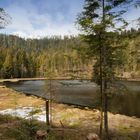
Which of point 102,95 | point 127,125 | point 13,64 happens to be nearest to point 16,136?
point 102,95

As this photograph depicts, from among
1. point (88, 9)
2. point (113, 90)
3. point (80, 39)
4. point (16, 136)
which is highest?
point (88, 9)

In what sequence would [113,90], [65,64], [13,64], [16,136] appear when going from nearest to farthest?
[16,136] < [113,90] < [13,64] < [65,64]

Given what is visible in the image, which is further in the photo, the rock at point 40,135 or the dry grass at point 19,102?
the dry grass at point 19,102

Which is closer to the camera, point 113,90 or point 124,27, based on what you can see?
point 124,27

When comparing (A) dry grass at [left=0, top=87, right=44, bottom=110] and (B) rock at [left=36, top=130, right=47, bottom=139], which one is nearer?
(B) rock at [left=36, top=130, right=47, bottom=139]

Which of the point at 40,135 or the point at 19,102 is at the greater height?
the point at 40,135

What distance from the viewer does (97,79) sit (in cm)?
Answer: 2103

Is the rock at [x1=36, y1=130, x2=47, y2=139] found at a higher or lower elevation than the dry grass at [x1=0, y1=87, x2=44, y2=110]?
higher

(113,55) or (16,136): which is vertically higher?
(113,55)

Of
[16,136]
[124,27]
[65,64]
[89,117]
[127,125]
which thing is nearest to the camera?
[16,136]

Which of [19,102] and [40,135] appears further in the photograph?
[19,102]

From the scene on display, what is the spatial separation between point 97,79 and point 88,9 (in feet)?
18.1

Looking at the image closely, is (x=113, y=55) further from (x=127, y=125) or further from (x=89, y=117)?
(x=89, y=117)

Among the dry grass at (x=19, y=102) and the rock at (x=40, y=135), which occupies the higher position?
the rock at (x=40, y=135)
